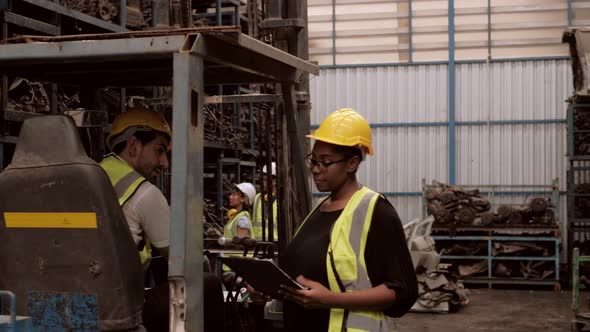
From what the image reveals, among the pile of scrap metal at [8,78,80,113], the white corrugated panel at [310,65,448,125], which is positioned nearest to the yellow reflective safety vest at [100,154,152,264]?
the pile of scrap metal at [8,78,80,113]

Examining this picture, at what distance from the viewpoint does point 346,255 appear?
3.65m

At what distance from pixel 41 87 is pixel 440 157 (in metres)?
12.6

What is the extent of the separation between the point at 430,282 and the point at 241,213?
14.4 ft

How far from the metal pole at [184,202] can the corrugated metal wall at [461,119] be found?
1629 centimetres

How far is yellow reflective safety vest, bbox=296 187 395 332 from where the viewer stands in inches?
143

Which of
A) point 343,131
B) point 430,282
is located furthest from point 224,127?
point 343,131

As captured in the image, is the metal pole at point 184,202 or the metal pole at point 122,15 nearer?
the metal pole at point 184,202

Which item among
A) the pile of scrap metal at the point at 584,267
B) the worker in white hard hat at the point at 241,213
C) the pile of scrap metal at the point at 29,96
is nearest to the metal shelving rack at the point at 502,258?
the pile of scrap metal at the point at 584,267

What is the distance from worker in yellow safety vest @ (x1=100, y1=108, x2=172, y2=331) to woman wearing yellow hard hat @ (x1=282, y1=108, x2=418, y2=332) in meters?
0.61

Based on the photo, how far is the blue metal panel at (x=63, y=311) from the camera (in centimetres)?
338

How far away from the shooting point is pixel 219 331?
4.36 meters

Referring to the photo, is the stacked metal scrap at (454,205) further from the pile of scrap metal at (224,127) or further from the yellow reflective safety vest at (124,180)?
the yellow reflective safety vest at (124,180)

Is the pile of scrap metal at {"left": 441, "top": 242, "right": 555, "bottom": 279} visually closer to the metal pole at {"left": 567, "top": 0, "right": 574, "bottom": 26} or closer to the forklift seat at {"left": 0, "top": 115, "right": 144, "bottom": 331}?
the metal pole at {"left": 567, "top": 0, "right": 574, "bottom": 26}

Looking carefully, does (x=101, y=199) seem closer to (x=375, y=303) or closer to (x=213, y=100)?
(x=375, y=303)
